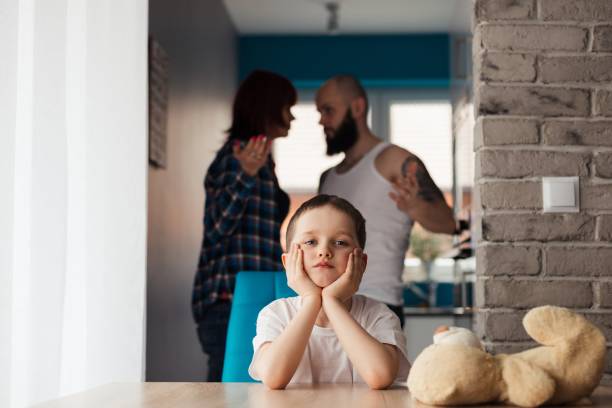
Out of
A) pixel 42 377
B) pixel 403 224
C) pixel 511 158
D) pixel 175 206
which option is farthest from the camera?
pixel 175 206

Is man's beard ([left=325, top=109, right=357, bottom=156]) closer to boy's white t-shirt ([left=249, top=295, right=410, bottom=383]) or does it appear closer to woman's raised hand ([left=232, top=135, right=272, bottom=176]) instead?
woman's raised hand ([left=232, top=135, right=272, bottom=176])

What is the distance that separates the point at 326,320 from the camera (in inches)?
68.9

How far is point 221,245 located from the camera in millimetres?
3018

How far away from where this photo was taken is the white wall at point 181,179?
12.6 ft

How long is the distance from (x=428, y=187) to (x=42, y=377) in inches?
57.9

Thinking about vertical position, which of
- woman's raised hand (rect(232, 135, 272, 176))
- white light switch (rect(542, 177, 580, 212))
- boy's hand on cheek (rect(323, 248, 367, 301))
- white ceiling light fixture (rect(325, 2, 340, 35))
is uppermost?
white ceiling light fixture (rect(325, 2, 340, 35))

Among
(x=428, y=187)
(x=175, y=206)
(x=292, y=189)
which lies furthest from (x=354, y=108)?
(x=292, y=189)

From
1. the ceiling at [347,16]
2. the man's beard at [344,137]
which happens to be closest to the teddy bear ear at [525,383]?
the man's beard at [344,137]

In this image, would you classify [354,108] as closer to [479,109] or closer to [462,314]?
[479,109]

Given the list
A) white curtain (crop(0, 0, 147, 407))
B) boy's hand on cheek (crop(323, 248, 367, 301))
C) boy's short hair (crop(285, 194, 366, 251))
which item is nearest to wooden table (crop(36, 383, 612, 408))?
boy's hand on cheek (crop(323, 248, 367, 301))

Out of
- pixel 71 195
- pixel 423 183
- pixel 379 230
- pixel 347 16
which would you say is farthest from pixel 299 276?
pixel 347 16

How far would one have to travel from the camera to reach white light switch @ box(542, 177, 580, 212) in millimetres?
2230

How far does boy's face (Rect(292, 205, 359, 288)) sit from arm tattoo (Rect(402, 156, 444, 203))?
1.25m

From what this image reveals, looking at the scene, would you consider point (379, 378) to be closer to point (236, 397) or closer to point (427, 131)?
point (236, 397)
